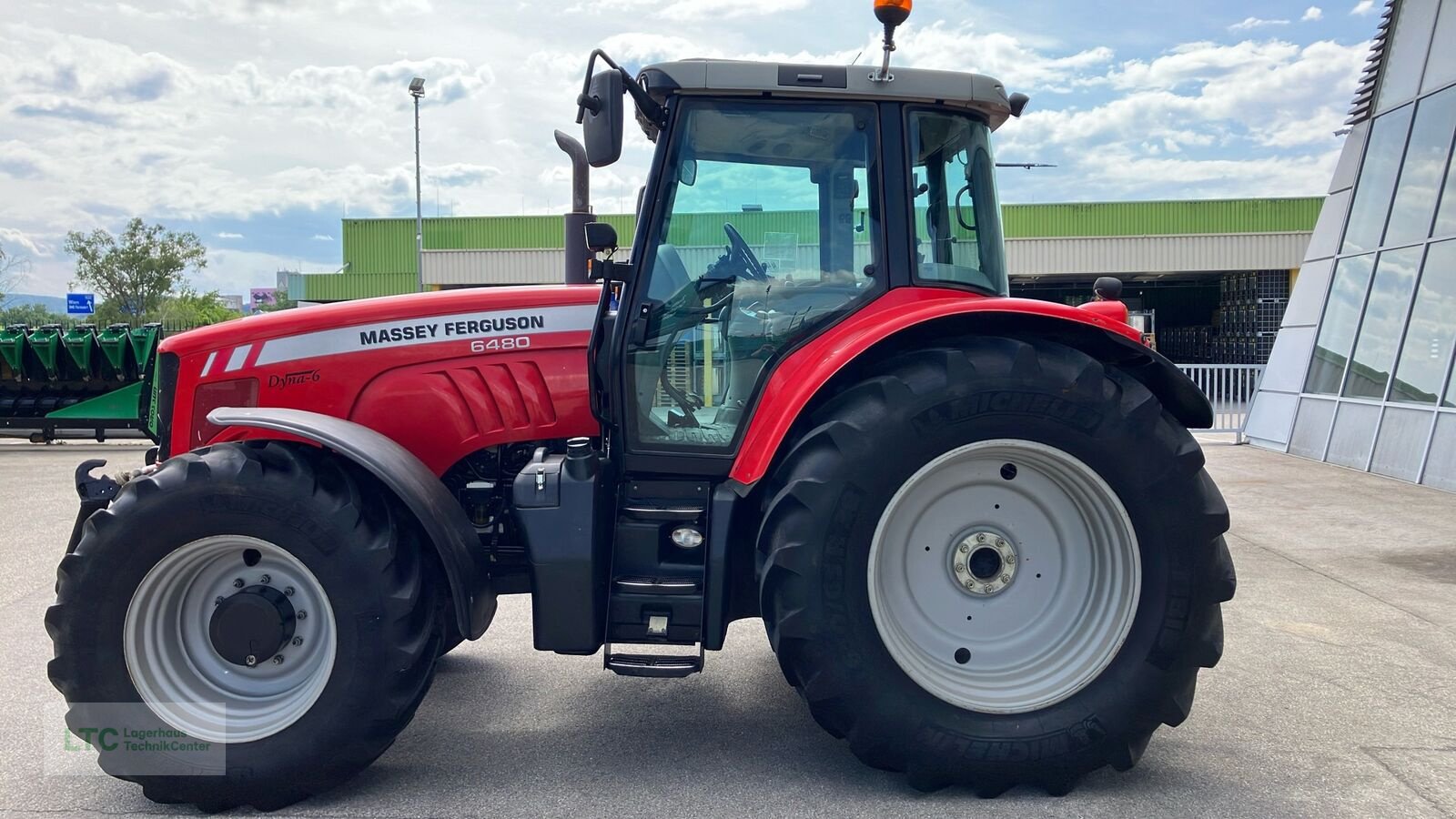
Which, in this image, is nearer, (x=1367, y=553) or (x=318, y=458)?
(x=318, y=458)

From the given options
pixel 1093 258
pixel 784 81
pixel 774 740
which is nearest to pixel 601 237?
pixel 784 81

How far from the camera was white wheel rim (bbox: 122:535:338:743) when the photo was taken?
317 cm

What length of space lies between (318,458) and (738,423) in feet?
4.65

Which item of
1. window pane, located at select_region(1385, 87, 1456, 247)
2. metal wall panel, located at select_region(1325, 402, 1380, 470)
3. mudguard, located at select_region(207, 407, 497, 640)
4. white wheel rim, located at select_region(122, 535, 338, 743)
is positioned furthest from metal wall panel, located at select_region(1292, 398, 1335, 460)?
white wheel rim, located at select_region(122, 535, 338, 743)

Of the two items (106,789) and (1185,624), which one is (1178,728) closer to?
(1185,624)

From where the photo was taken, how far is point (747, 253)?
3.48 meters

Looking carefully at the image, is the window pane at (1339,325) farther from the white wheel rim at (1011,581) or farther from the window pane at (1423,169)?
the white wheel rim at (1011,581)

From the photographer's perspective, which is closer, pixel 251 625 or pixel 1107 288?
pixel 251 625

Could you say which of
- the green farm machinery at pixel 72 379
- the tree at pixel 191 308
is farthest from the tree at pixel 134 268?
the green farm machinery at pixel 72 379

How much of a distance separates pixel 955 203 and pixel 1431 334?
29.7ft

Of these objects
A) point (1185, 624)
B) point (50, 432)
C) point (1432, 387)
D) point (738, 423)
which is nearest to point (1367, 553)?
point (1432, 387)

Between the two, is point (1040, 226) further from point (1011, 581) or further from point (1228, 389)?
point (1011, 581)

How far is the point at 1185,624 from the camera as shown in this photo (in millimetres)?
3150

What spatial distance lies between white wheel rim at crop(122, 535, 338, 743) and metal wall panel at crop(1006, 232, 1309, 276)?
96.4ft
